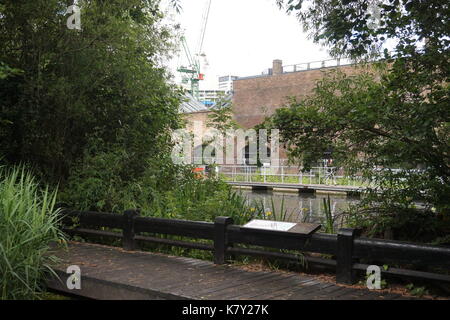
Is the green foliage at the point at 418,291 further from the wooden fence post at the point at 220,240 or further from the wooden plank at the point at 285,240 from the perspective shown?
Result: the wooden fence post at the point at 220,240

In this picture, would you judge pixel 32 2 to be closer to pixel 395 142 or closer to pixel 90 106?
pixel 90 106

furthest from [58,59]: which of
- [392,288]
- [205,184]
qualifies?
[392,288]

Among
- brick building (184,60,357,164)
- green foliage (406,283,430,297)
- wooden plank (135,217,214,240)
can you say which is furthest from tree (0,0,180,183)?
brick building (184,60,357,164)

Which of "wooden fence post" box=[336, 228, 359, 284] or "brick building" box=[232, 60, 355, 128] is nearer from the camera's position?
"wooden fence post" box=[336, 228, 359, 284]

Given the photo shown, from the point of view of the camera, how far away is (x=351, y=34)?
22.6ft

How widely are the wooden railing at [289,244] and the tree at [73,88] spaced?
1.87 metres

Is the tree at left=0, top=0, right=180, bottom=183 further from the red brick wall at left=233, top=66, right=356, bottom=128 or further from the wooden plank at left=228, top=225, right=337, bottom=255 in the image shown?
the red brick wall at left=233, top=66, right=356, bottom=128

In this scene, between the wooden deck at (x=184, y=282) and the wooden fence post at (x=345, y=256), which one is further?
the wooden fence post at (x=345, y=256)

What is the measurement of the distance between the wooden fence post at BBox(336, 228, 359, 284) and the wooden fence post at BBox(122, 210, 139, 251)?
3.38m

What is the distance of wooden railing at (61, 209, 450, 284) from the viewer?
5.40 m

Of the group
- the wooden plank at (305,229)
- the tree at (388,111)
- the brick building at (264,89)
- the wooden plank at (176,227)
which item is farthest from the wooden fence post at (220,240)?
the brick building at (264,89)

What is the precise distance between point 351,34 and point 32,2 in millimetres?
5578

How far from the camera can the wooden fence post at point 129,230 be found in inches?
307

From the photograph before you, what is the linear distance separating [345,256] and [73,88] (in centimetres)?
593
